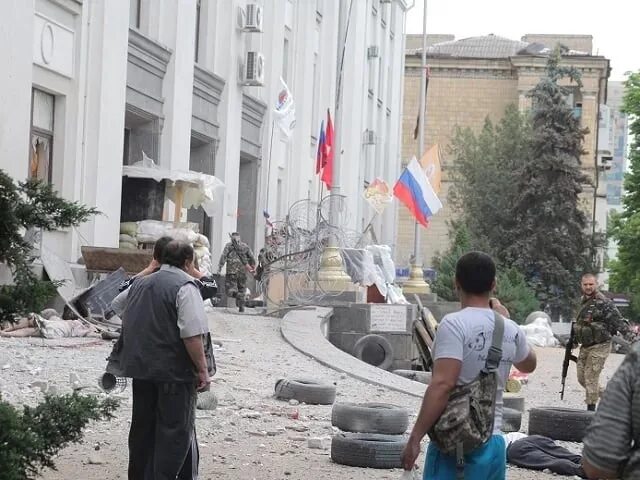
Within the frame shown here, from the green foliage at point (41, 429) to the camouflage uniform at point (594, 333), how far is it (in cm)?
1124

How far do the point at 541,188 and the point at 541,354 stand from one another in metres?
26.3

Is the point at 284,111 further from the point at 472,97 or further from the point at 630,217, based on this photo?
the point at 472,97

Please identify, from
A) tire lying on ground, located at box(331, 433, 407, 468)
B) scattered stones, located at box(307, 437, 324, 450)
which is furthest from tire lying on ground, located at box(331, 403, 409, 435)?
tire lying on ground, located at box(331, 433, 407, 468)

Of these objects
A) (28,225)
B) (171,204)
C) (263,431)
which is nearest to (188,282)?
(28,225)

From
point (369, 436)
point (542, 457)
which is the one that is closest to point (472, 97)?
point (542, 457)

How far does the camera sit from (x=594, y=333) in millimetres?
17781

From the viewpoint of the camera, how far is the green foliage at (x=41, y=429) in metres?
6.59

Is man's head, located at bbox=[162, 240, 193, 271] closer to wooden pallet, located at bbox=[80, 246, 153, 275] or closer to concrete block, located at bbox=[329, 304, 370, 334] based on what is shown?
wooden pallet, located at bbox=[80, 246, 153, 275]

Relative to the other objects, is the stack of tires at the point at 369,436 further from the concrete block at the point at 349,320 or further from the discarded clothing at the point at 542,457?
the concrete block at the point at 349,320

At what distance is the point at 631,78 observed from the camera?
2293 inches

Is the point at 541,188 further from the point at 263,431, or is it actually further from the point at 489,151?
the point at 263,431

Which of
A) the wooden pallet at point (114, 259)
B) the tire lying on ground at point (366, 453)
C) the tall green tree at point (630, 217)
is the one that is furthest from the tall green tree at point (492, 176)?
the tire lying on ground at point (366, 453)

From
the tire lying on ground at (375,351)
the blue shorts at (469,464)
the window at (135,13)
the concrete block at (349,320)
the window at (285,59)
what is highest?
the window at (285,59)

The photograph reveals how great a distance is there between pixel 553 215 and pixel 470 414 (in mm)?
56498
